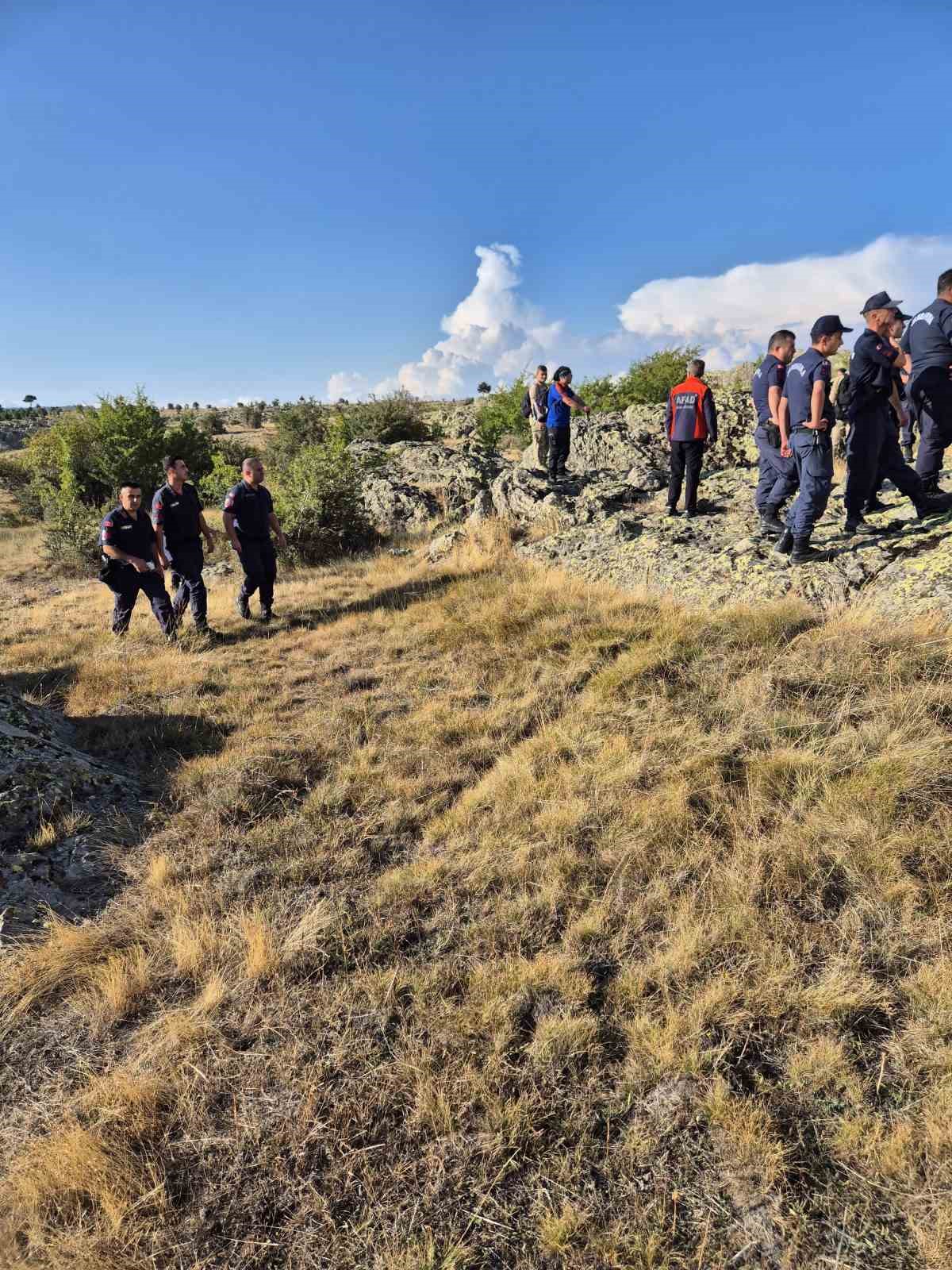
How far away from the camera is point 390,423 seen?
21375 mm

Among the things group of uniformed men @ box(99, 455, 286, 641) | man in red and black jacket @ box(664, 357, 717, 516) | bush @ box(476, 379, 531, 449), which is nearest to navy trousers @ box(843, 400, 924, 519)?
man in red and black jacket @ box(664, 357, 717, 516)

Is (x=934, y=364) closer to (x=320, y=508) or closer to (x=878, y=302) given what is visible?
(x=878, y=302)

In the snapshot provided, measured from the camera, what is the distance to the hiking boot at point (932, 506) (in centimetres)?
552

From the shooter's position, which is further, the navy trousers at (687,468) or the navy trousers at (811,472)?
the navy trousers at (687,468)

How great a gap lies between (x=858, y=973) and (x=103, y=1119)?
2749 millimetres

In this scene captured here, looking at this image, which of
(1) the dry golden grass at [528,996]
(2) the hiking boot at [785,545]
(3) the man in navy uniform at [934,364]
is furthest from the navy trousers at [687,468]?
(1) the dry golden grass at [528,996]

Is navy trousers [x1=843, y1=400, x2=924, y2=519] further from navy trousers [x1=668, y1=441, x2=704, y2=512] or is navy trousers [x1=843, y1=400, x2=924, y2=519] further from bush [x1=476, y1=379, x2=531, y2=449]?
bush [x1=476, y1=379, x2=531, y2=449]

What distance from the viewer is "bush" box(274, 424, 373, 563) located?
33.9 feet

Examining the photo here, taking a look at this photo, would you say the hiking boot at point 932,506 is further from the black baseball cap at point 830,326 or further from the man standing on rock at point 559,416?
the man standing on rock at point 559,416

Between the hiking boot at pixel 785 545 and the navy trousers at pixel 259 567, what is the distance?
5.82 metres

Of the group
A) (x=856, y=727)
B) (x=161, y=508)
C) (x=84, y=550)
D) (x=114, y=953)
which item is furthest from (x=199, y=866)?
(x=84, y=550)

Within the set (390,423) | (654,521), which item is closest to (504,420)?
(390,423)

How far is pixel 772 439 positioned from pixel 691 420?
3.00ft

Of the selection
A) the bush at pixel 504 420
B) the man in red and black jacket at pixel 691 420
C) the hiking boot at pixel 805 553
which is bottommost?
the hiking boot at pixel 805 553
